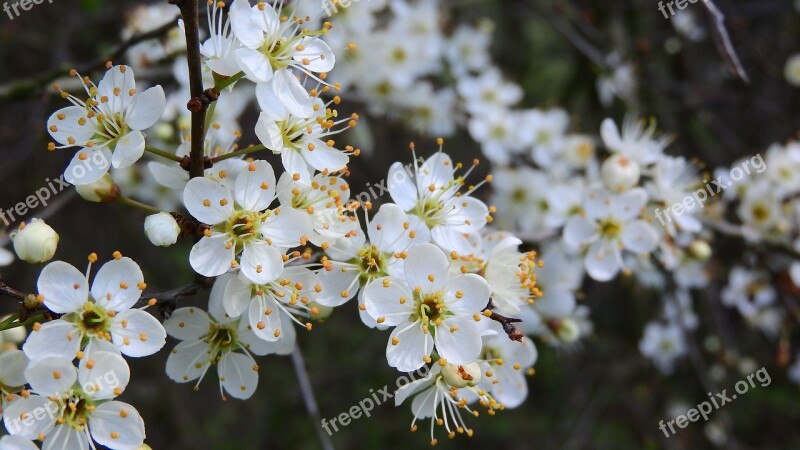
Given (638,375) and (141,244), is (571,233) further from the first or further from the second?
(141,244)

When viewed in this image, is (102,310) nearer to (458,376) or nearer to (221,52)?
(221,52)

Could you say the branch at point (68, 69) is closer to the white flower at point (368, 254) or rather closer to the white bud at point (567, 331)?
the white flower at point (368, 254)

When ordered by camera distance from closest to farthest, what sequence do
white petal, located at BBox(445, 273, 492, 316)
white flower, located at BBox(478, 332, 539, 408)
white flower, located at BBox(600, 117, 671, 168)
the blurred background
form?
1. white petal, located at BBox(445, 273, 492, 316)
2. white flower, located at BBox(478, 332, 539, 408)
3. white flower, located at BBox(600, 117, 671, 168)
4. the blurred background

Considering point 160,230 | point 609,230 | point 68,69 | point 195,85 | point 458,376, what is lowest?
point 458,376

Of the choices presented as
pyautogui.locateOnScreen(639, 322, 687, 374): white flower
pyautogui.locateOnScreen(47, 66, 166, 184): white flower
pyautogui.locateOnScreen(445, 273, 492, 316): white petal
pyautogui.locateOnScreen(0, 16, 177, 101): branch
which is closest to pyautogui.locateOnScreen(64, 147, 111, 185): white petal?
pyautogui.locateOnScreen(47, 66, 166, 184): white flower

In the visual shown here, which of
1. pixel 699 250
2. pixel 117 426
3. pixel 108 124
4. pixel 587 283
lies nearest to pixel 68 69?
pixel 108 124

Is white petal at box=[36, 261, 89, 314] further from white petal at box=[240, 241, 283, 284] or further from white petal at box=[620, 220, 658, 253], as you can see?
white petal at box=[620, 220, 658, 253]
